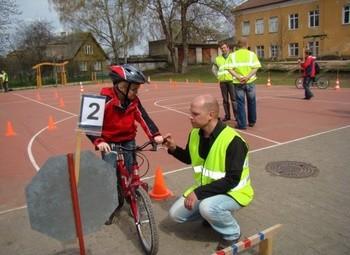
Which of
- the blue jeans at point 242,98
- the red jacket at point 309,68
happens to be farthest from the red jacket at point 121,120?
the red jacket at point 309,68

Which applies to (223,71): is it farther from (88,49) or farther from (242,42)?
(88,49)

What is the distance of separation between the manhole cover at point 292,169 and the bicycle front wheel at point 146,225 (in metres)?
2.93

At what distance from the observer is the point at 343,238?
4129mm

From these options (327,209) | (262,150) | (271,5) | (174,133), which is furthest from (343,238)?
(271,5)

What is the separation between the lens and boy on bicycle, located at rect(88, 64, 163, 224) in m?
4.13

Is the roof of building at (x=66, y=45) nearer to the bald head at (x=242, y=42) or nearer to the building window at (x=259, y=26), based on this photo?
the building window at (x=259, y=26)

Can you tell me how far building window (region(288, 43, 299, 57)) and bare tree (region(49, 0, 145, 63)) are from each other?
20150 mm

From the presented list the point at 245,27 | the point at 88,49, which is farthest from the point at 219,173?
the point at 88,49

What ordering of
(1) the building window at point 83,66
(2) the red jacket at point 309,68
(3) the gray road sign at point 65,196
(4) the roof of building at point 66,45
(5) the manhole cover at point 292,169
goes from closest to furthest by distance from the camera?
1. (3) the gray road sign at point 65,196
2. (5) the manhole cover at point 292,169
3. (2) the red jacket at point 309,68
4. (1) the building window at point 83,66
5. (4) the roof of building at point 66,45

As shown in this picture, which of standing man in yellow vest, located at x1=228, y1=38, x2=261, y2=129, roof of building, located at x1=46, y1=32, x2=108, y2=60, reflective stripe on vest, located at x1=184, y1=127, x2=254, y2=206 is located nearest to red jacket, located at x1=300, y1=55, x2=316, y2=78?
standing man in yellow vest, located at x1=228, y1=38, x2=261, y2=129

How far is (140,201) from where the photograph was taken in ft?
13.2

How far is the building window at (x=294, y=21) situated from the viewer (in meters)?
53.4

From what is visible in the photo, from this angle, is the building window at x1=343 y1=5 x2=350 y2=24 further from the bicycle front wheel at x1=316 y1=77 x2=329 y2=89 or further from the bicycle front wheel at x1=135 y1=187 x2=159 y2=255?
the bicycle front wheel at x1=135 y1=187 x2=159 y2=255

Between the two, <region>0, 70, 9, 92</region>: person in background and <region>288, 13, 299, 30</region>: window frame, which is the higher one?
<region>288, 13, 299, 30</region>: window frame
